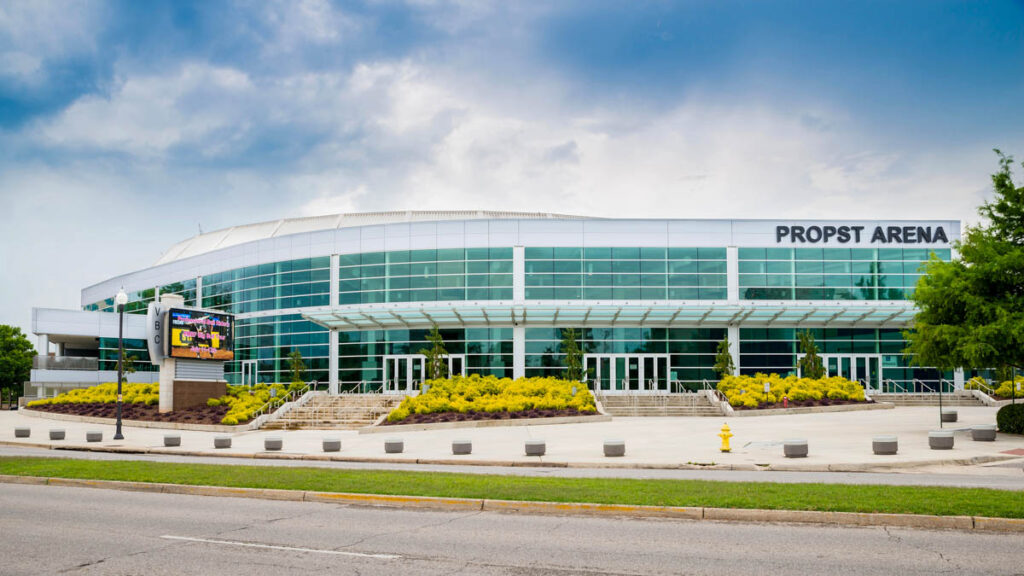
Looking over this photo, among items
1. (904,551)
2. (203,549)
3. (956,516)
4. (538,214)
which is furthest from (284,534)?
(538,214)

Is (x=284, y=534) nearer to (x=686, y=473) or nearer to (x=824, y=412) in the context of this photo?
(x=686, y=473)

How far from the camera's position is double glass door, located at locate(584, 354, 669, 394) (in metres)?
47.4

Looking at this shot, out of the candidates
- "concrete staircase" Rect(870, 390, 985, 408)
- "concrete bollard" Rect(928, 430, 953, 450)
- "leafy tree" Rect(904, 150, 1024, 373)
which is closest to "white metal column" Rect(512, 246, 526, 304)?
"concrete staircase" Rect(870, 390, 985, 408)

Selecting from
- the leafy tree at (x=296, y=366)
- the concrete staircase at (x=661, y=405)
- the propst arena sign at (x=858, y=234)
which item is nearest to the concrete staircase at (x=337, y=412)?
the leafy tree at (x=296, y=366)

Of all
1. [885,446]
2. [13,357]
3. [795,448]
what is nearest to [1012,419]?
[885,446]

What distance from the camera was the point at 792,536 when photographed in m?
9.96

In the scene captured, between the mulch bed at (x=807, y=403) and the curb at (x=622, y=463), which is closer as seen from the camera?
the curb at (x=622, y=463)

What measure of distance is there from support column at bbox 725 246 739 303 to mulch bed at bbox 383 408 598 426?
16.6 meters

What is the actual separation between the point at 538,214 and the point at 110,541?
189 feet

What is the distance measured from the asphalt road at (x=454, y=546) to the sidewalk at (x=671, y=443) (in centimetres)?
823

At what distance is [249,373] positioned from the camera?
54.2m

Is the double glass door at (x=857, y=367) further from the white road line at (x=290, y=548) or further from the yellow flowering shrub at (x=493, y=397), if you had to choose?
the white road line at (x=290, y=548)

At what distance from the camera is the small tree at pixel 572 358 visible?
43312 millimetres

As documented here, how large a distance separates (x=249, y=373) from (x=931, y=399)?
137 feet
